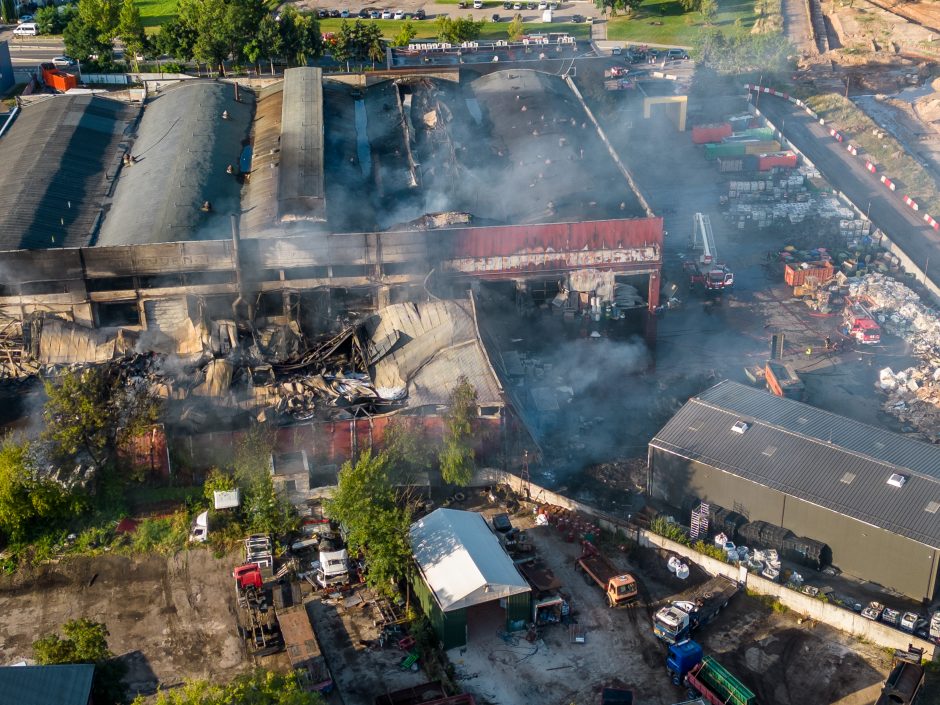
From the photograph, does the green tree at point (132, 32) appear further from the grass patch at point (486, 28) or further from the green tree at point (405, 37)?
the green tree at point (405, 37)

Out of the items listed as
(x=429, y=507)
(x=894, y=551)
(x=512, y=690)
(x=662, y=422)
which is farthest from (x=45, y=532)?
(x=894, y=551)

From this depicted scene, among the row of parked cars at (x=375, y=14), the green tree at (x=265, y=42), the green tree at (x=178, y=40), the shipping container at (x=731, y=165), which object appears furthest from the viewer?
the row of parked cars at (x=375, y=14)

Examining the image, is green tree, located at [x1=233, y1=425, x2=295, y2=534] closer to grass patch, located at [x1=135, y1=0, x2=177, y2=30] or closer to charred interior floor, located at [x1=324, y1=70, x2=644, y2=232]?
charred interior floor, located at [x1=324, y1=70, x2=644, y2=232]

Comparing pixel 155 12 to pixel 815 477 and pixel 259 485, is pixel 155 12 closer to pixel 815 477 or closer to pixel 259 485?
pixel 259 485

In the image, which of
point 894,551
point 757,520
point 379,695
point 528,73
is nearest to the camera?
point 379,695

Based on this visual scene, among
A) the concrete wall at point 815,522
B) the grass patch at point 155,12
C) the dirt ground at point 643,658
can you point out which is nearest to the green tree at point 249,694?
the dirt ground at point 643,658

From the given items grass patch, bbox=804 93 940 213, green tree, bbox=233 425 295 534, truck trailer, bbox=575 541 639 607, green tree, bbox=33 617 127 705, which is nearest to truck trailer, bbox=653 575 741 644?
truck trailer, bbox=575 541 639 607

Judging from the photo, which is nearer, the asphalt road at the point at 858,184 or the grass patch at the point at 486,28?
the asphalt road at the point at 858,184

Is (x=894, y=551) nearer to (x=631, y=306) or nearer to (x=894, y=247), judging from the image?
(x=631, y=306)
